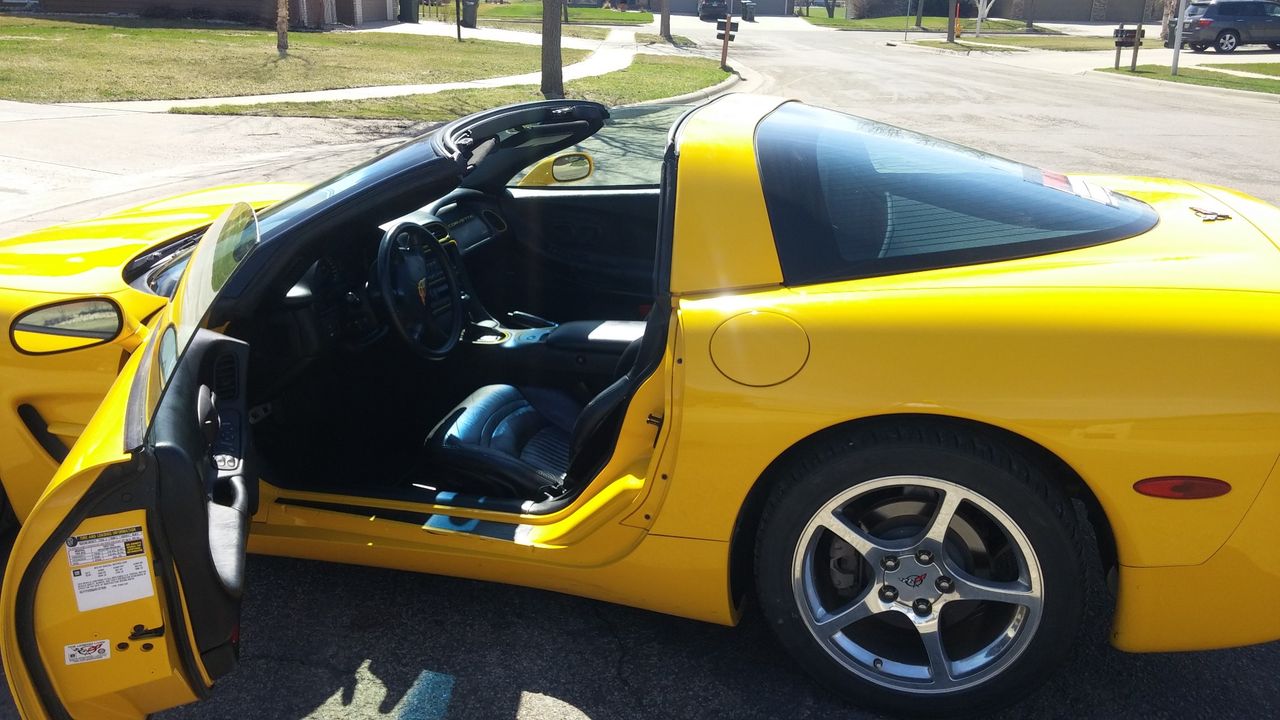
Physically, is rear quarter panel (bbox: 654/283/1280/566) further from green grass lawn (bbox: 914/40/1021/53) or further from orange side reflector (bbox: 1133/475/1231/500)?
green grass lawn (bbox: 914/40/1021/53)

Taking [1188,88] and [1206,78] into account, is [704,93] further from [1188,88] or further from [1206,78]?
[1206,78]

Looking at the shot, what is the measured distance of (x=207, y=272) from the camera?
9.00ft

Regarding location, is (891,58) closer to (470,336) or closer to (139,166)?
(139,166)

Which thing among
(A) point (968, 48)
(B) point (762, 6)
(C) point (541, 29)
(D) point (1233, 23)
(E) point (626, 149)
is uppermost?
(B) point (762, 6)

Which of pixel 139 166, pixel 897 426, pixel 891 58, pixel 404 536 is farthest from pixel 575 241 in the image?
pixel 891 58

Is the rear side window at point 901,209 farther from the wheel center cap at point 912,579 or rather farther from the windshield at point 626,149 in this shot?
the windshield at point 626,149

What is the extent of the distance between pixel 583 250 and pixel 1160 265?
250cm

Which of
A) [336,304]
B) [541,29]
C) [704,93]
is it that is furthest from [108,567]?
[541,29]

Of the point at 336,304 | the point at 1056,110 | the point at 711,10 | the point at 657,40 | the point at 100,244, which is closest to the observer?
the point at 336,304

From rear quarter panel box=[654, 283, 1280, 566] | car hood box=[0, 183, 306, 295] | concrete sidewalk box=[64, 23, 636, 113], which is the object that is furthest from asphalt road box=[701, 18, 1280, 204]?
car hood box=[0, 183, 306, 295]

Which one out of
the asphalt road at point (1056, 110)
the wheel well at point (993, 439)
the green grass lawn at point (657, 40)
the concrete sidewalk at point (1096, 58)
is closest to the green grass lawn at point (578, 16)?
the green grass lawn at point (657, 40)

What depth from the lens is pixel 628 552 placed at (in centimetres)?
250

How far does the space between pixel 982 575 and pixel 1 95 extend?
15659mm

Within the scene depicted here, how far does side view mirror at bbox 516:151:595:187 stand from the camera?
14.6 ft
